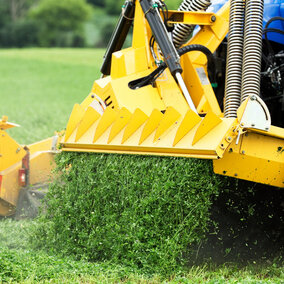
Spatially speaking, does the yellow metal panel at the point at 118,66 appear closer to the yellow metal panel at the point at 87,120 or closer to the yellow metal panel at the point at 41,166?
the yellow metal panel at the point at 87,120

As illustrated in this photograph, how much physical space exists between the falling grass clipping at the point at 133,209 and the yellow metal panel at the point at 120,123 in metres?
0.18

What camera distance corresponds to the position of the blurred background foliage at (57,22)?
180 feet

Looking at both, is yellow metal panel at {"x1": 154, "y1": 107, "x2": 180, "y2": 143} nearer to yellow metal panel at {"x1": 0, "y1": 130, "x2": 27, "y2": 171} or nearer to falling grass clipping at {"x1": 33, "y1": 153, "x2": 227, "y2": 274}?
falling grass clipping at {"x1": 33, "y1": 153, "x2": 227, "y2": 274}

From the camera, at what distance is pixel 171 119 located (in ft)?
14.4

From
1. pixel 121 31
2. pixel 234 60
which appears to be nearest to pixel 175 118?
pixel 234 60

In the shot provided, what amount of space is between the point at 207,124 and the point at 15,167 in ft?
8.84

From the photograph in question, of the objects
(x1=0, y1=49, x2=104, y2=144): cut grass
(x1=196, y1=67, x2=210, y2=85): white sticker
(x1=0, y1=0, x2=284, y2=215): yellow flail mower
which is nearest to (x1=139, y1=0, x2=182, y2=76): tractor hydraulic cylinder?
(x1=0, y1=0, x2=284, y2=215): yellow flail mower

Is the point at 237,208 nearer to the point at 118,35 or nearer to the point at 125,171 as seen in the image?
the point at 125,171

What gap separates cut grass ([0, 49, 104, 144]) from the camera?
12833mm

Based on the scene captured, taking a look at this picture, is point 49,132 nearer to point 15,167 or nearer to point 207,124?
point 15,167

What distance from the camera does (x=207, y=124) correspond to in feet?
13.2

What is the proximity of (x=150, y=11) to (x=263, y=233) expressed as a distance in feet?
6.71

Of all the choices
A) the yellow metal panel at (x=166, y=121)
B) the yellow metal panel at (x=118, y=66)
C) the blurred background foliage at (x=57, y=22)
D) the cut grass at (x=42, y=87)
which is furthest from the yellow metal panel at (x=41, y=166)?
the blurred background foliage at (x=57, y=22)

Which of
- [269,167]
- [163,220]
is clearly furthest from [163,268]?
[269,167]
